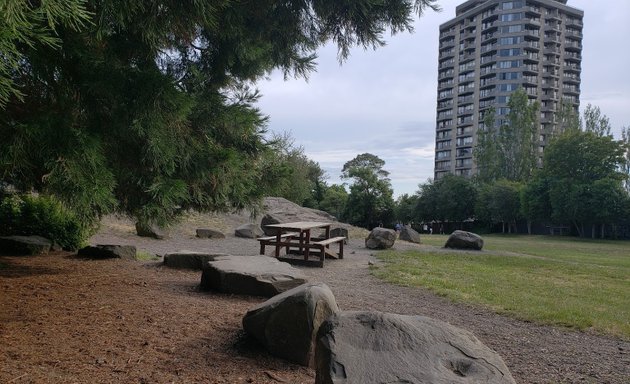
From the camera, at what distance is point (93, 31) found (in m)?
4.09

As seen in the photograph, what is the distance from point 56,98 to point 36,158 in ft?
2.20

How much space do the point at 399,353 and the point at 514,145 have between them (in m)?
66.1

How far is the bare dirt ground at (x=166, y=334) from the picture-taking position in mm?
3773

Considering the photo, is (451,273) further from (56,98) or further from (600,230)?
(600,230)

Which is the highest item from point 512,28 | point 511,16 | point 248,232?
point 511,16

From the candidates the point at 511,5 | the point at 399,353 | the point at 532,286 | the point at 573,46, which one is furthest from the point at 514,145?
the point at 399,353

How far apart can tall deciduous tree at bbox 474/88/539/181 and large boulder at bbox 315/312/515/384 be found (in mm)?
64460

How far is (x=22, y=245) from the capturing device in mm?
9859

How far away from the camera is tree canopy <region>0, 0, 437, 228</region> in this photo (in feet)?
12.4

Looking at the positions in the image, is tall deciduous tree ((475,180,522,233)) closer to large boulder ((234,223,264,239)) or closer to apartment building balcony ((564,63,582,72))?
large boulder ((234,223,264,239))

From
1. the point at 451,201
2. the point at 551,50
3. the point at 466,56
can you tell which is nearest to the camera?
the point at 451,201

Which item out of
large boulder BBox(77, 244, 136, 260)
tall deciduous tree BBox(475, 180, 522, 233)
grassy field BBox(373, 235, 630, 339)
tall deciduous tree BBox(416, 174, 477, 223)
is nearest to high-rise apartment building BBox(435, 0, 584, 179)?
tall deciduous tree BBox(416, 174, 477, 223)

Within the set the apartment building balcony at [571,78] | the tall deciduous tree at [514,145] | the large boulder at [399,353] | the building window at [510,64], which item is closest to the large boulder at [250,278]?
the large boulder at [399,353]

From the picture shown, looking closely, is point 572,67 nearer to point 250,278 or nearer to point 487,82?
point 487,82
